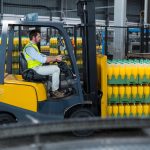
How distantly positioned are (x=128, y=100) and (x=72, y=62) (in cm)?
159

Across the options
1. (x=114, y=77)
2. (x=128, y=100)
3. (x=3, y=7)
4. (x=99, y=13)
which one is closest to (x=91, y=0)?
(x=114, y=77)

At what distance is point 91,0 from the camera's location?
6.32 meters

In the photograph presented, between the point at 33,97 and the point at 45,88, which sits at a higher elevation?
the point at 45,88

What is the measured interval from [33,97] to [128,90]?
190 centimetres

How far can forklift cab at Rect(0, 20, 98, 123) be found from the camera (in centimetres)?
584

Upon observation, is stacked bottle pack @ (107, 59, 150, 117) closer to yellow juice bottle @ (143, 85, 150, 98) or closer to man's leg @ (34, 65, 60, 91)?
yellow juice bottle @ (143, 85, 150, 98)

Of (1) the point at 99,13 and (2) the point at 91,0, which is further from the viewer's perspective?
(1) the point at 99,13

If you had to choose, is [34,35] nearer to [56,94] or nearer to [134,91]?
[56,94]

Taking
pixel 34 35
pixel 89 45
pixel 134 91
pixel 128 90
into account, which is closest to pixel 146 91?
pixel 134 91

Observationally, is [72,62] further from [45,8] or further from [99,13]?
[99,13]

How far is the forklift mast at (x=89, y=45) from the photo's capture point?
6305 millimetres

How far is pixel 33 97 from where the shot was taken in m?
5.90

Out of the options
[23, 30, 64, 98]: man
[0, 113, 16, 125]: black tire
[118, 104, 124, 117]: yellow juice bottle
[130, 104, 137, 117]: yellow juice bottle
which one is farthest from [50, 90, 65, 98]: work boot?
[130, 104, 137, 117]: yellow juice bottle

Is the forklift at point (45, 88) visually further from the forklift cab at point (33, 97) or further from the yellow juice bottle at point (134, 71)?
the yellow juice bottle at point (134, 71)
